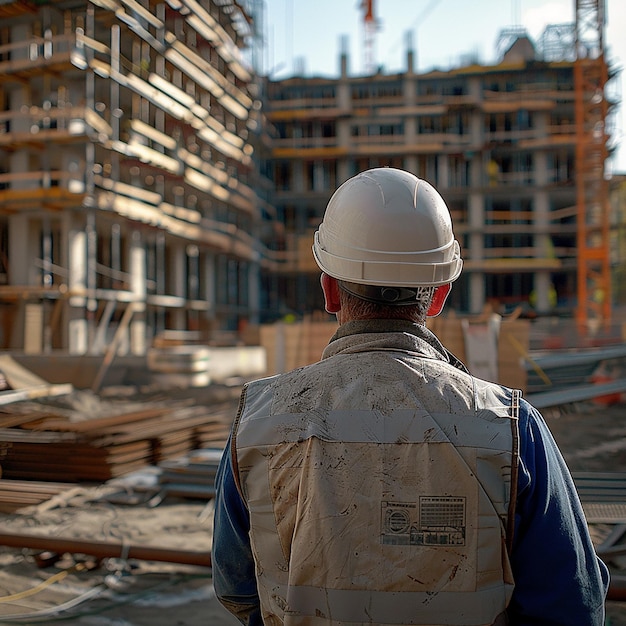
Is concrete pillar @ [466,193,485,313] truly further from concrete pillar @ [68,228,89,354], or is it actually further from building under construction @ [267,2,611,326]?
concrete pillar @ [68,228,89,354]

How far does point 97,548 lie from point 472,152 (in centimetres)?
3762

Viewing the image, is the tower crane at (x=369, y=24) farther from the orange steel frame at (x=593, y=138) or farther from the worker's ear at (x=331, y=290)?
the worker's ear at (x=331, y=290)

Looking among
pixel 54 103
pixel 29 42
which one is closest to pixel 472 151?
pixel 54 103

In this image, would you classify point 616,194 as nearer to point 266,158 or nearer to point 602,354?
point 266,158

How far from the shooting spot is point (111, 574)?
4.43 m

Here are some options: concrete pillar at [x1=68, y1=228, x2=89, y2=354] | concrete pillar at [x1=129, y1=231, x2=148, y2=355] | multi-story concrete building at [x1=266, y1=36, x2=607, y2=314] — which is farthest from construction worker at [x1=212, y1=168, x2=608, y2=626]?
multi-story concrete building at [x1=266, y1=36, x2=607, y2=314]

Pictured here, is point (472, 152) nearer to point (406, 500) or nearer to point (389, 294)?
point (389, 294)

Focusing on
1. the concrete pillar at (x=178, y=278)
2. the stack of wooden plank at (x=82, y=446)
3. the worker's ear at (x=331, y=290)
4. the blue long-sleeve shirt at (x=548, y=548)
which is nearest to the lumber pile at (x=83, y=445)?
the stack of wooden plank at (x=82, y=446)

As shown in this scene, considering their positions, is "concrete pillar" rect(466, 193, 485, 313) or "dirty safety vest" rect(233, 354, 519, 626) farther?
"concrete pillar" rect(466, 193, 485, 313)

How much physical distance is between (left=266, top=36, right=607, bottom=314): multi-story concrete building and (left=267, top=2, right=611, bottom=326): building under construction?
2.3 inches

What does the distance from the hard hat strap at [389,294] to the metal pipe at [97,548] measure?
2.76 meters

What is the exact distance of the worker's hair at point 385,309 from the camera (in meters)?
1.50

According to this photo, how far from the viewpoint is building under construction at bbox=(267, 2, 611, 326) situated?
38094 mm

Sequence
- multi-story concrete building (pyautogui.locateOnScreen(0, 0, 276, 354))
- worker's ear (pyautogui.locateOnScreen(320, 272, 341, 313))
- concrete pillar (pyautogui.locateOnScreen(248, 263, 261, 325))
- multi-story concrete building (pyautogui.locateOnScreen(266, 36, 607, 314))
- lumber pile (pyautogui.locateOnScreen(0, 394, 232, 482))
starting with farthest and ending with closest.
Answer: multi-story concrete building (pyautogui.locateOnScreen(266, 36, 607, 314)), concrete pillar (pyautogui.locateOnScreen(248, 263, 261, 325)), multi-story concrete building (pyautogui.locateOnScreen(0, 0, 276, 354)), lumber pile (pyautogui.locateOnScreen(0, 394, 232, 482)), worker's ear (pyautogui.locateOnScreen(320, 272, 341, 313))
